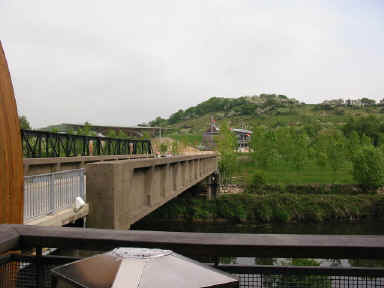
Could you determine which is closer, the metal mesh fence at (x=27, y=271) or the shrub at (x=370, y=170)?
the metal mesh fence at (x=27, y=271)

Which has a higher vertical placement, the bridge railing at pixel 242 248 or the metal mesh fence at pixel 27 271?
the bridge railing at pixel 242 248

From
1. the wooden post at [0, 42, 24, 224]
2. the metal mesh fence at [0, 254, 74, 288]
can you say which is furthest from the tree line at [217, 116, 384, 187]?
the metal mesh fence at [0, 254, 74, 288]

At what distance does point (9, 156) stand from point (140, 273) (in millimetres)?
3437

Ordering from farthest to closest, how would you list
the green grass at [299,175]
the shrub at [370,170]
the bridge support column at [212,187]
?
the green grass at [299,175], the shrub at [370,170], the bridge support column at [212,187]

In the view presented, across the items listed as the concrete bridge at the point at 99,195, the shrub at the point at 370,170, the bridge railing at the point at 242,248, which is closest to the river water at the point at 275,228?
the shrub at the point at 370,170

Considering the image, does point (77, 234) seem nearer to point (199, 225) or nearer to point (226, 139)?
point (199, 225)

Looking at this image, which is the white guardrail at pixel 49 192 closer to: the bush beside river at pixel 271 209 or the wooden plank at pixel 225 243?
the wooden plank at pixel 225 243

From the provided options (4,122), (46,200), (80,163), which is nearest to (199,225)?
(80,163)

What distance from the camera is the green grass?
2222 inches

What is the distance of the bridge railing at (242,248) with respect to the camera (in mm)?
→ 2498

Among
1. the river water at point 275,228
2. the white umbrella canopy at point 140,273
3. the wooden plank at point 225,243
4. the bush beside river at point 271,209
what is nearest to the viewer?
the white umbrella canopy at point 140,273

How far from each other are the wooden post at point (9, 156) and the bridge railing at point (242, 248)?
1.77 meters

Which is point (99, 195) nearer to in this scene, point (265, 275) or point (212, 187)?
point (265, 275)

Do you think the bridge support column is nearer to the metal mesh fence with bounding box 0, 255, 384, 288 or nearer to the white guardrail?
the white guardrail
